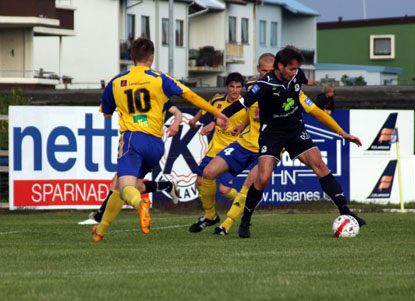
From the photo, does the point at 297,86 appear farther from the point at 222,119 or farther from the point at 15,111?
the point at 15,111

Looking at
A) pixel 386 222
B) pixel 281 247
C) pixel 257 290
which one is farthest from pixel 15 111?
pixel 257 290

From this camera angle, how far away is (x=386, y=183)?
18.2 metres

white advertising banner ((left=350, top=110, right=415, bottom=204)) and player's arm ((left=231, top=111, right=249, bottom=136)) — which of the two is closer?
player's arm ((left=231, top=111, right=249, bottom=136))

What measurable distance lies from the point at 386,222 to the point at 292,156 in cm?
297

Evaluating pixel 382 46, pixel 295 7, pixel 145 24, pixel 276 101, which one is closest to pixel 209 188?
pixel 276 101

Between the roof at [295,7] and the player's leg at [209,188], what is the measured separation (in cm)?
5974

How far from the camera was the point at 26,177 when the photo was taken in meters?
17.2

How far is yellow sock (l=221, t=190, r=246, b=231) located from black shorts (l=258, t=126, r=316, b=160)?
998 millimetres

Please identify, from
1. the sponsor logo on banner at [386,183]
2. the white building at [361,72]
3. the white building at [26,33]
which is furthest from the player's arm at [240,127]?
the white building at [361,72]

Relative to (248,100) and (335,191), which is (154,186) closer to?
(248,100)

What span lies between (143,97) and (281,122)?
5.21ft

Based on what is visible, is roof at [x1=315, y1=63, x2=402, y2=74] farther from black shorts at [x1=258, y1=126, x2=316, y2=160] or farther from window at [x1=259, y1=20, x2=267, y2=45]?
black shorts at [x1=258, y1=126, x2=316, y2=160]

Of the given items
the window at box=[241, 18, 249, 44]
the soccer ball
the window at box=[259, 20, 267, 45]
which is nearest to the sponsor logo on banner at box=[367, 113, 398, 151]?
the soccer ball

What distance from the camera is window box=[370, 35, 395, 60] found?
8338 cm
